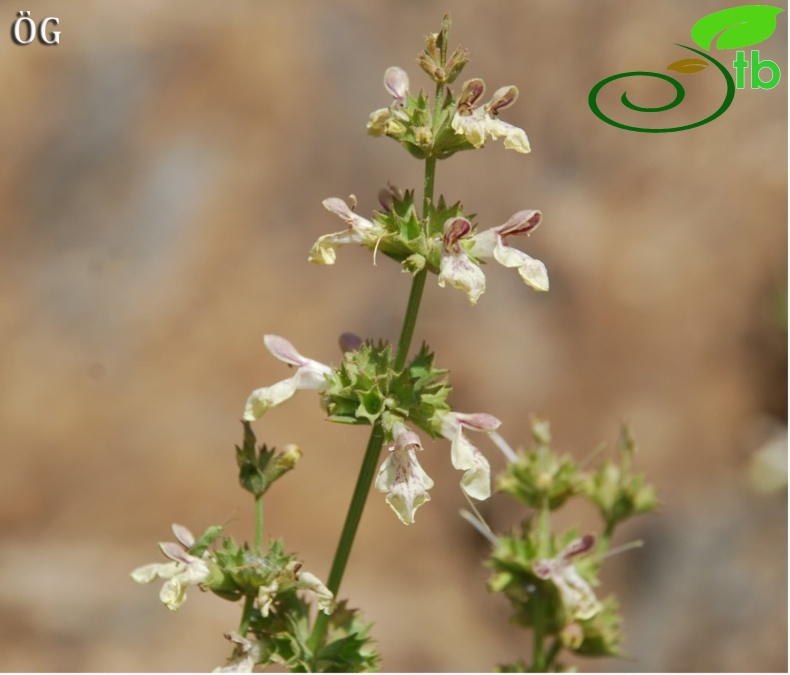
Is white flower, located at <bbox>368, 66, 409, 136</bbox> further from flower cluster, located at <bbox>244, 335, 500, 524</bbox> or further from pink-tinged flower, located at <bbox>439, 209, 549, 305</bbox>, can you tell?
flower cluster, located at <bbox>244, 335, 500, 524</bbox>

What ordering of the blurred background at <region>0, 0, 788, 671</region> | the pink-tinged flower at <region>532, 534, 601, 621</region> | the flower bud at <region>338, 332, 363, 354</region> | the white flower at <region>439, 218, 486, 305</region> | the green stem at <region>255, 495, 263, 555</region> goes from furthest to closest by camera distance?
the blurred background at <region>0, 0, 788, 671</region>
the pink-tinged flower at <region>532, 534, 601, 621</region>
the flower bud at <region>338, 332, 363, 354</region>
the green stem at <region>255, 495, 263, 555</region>
the white flower at <region>439, 218, 486, 305</region>

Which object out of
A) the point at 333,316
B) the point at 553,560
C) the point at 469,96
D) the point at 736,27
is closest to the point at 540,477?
the point at 553,560

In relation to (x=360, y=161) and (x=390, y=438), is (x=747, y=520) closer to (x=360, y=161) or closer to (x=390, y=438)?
(x=360, y=161)

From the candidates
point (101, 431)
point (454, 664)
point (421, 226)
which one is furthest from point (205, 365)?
point (421, 226)

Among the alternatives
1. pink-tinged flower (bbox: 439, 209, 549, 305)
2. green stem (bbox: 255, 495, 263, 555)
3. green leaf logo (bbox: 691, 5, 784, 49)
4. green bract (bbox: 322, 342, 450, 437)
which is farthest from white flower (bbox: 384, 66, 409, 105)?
green leaf logo (bbox: 691, 5, 784, 49)

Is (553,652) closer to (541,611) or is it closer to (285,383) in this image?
(541,611)

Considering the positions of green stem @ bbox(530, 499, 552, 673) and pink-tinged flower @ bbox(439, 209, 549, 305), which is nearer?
pink-tinged flower @ bbox(439, 209, 549, 305)

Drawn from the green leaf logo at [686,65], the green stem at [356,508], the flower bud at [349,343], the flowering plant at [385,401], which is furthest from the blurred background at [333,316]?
the green stem at [356,508]
